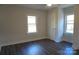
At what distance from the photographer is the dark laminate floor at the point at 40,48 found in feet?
A: 2.81

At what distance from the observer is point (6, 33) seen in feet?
2.78

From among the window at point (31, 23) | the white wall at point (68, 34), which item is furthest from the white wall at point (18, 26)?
the white wall at point (68, 34)

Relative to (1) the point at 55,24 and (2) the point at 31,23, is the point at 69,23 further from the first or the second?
(2) the point at 31,23

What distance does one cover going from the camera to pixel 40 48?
89 centimetres

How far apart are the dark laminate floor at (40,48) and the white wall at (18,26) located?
0.05m

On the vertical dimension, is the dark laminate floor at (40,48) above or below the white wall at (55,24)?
below

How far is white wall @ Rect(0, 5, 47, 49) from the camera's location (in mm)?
835

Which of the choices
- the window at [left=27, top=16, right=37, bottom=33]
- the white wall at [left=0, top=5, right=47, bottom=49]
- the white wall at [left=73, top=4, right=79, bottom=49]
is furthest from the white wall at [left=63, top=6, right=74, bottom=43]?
the window at [left=27, top=16, right=37, bottom=33]

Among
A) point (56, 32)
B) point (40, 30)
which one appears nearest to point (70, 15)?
point (56, 32)

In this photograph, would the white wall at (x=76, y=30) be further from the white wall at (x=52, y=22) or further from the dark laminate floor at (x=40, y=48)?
the white wall at (x=52, y=22)

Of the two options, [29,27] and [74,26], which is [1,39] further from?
[74,26]

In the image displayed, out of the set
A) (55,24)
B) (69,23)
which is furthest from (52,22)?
(69,23)

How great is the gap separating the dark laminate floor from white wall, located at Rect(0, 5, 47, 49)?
53 millimetres

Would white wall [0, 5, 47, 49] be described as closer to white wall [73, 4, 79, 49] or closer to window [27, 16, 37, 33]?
window [27, 16, 37, 33]
